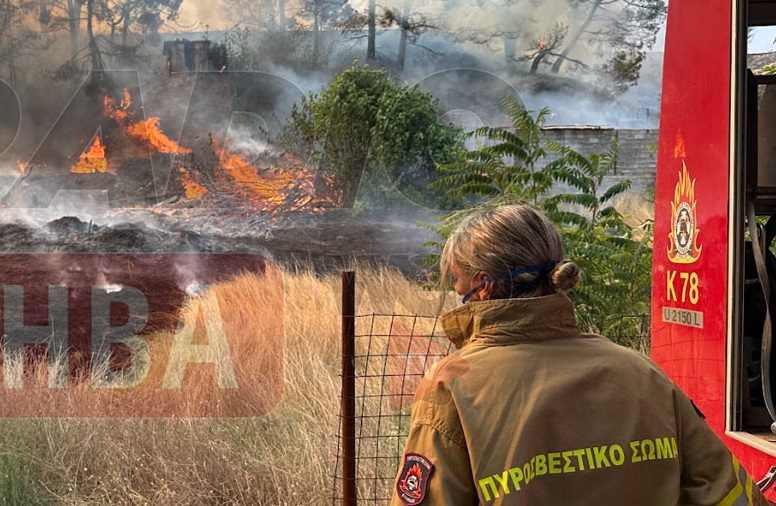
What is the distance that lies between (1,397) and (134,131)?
1197 centimetres

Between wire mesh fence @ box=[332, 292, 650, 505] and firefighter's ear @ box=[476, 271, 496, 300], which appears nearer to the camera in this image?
firefighter's ear @ box=[476, 271, 496, 300]

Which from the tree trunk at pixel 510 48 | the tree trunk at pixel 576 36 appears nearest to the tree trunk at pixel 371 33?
the tree trunk at pixel 510 48

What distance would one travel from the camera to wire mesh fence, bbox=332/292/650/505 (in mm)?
4746

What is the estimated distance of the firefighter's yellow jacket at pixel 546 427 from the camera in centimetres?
141

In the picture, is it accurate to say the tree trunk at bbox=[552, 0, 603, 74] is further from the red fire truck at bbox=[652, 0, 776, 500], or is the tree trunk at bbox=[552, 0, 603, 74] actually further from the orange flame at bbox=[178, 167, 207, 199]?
the red fire truck at bbox=[652, 0, 776, 500]

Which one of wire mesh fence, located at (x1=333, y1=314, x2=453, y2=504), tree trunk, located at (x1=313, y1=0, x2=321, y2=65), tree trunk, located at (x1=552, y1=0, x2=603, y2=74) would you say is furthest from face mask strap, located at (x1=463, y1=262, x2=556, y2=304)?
tree trunk, located at (x1=552, y1=0, x2=603, y2=74)

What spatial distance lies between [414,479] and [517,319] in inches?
13.7

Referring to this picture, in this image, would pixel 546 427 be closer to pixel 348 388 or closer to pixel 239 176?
pixel 348 388

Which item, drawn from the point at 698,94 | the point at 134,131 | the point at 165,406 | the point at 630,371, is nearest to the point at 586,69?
the point at 134,131

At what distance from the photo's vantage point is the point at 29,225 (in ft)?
53.6

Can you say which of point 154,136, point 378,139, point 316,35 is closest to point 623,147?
point 378,139

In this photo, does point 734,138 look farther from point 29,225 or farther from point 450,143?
point 29,225

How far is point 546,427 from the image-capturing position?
56.4 inches

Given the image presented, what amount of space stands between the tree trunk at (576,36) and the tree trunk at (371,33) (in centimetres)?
392
